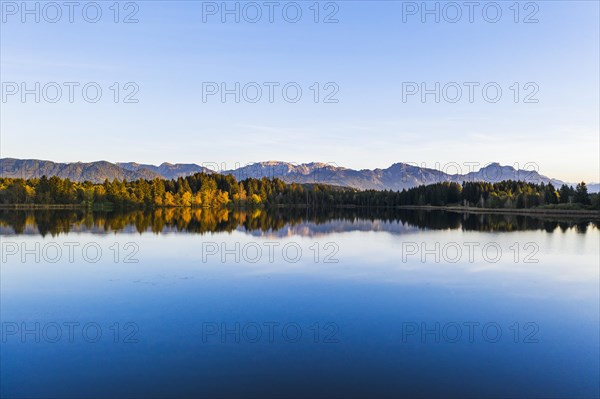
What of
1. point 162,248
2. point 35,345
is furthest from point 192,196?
point 35,345

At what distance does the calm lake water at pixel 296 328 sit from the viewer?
1216 cm

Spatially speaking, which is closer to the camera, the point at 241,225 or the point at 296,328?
the point at 296,328

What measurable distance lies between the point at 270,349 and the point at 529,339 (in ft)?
34.8

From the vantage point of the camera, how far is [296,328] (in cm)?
1734

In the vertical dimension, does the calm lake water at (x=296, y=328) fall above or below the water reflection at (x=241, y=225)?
below

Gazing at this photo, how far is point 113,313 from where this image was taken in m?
19.3

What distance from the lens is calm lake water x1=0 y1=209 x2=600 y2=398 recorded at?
12.2 metres

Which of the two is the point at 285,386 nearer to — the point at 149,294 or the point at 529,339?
the point at 529,339

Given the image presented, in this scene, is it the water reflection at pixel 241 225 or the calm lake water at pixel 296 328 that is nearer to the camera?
the calm lake water at pixel 296 328

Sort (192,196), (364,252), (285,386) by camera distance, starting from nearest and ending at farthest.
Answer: (285,386) → (364,252) → (192,196)

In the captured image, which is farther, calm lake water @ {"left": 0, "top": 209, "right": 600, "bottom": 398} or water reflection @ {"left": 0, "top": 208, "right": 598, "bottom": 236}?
water reflection @ {"left": 0, "top": 208, "right": 598, "bottom": 236}

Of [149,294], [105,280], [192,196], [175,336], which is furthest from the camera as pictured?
[192,196]

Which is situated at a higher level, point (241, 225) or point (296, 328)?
point (241, 225)

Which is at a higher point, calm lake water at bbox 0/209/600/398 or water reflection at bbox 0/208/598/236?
water reflection at bbox 0/208/598/236
